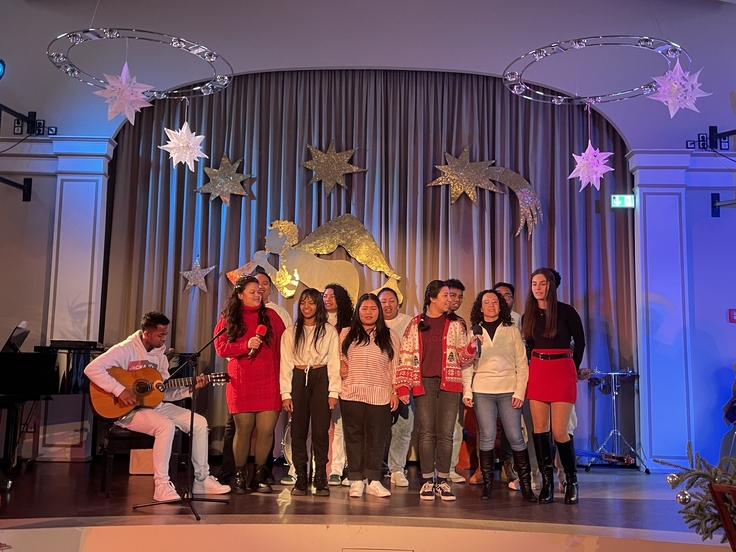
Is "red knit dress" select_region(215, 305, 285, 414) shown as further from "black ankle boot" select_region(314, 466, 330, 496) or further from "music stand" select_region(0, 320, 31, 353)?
"music stand" select_region(0, 320, 31, 353)

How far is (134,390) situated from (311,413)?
1.18 meters

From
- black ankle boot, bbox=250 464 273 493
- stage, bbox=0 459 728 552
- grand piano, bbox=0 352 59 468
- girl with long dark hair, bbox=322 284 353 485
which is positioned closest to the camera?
stage, bbox=0 459 728 552

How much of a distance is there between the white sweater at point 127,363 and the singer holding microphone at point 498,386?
2001mm

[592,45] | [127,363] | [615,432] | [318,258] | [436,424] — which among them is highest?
[592,45]

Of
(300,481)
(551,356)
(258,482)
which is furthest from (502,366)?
(258,482)

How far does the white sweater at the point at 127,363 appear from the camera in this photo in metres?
4.60

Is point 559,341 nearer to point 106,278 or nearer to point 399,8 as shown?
point 399,8

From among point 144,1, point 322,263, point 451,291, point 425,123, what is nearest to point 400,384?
point 451,291

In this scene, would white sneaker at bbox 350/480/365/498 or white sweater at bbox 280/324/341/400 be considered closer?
white sneaker at bbox 350/480/365/498

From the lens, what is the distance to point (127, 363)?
480 centimetres

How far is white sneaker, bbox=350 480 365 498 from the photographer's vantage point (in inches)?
181

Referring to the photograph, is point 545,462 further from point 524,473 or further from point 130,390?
point 130,390

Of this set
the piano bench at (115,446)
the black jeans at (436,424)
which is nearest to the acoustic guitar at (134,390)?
the piano bench at (115,446)

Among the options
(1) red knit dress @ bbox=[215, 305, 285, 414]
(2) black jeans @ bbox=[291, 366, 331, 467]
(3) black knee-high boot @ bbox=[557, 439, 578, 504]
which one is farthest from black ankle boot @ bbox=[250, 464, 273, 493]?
(3) black knee-high boot @ bbox=[557, 439, 578, 504]
